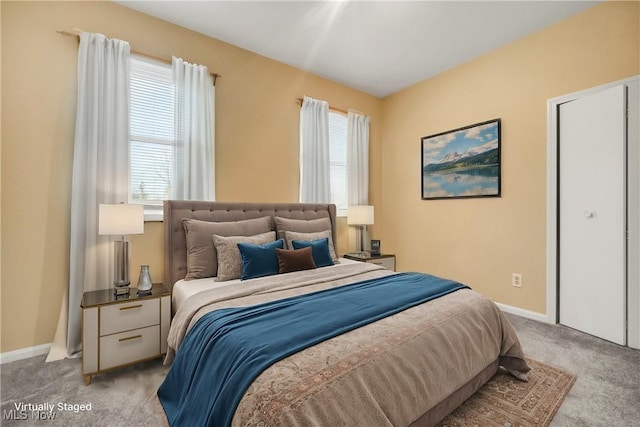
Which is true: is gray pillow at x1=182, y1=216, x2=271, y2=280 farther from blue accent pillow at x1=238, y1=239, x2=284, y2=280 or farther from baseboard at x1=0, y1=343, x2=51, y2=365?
baseboard at x1=0, y1=343, x2=51, y2=365

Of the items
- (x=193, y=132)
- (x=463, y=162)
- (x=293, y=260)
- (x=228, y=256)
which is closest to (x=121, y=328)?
(x=228, y=256)

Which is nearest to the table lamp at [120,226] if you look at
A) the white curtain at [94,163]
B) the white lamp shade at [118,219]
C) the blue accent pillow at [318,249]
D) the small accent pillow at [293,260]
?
the white lamp shade at [118,219]

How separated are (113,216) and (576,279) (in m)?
4.07

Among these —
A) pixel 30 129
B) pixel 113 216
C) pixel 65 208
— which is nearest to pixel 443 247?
pixel 113 216

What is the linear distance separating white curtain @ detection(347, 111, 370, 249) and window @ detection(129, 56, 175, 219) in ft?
7.76

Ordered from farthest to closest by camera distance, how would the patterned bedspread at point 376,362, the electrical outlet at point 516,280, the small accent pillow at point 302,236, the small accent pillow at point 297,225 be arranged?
the electrical outlet at point 516,280, the small accent pillow at point 297,225, the small accent pillow at point 302,236, the patterned bedspread at point 376,362

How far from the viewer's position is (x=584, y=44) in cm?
272

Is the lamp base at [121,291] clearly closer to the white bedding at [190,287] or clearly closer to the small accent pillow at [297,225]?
the white bedding at [190,287]

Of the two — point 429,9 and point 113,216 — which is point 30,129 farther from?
point 429,9

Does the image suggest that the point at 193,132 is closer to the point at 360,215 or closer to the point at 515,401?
the point at 360,215

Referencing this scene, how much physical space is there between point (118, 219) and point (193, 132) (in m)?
1.13

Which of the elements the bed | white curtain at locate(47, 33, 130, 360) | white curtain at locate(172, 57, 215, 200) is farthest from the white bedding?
white curtain at locate(172, 57, 215, 200)

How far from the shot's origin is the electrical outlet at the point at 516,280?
3.18 meters

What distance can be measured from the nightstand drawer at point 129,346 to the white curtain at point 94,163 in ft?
1.83
